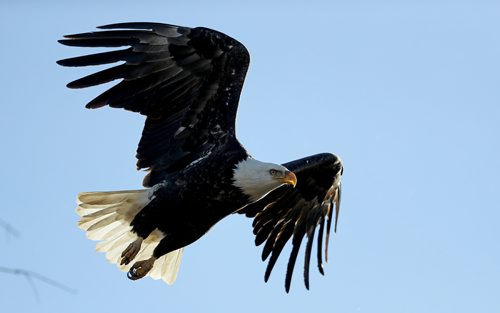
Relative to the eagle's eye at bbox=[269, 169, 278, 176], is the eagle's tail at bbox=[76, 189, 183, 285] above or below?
below

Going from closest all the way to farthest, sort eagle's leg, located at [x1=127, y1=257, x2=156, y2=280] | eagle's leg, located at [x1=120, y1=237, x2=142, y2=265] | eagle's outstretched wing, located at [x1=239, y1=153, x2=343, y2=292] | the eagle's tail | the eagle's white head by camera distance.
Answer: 1. the eagle's white head
2. the eagle's tail
3. eagle's leg, located at [x1=120, y1=237, x2=142, y2=265]
4. eagle's leg, located at [x1=127, y1=257, x2=156, y2=280]
5. eagle's outstretched wing, located at [x1=239, y1=153, x2=343, y2=292]

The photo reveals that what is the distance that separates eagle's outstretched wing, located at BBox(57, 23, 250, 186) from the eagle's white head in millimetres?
297

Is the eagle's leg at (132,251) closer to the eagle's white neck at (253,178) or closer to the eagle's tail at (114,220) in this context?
the eagle's tail at (114,220)

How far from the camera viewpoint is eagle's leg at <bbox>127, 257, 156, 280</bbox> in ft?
20.7

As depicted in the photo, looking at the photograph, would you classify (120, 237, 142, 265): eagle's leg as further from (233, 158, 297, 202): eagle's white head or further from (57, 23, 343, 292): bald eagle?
(233, 158, 297, 202): eagle's white head

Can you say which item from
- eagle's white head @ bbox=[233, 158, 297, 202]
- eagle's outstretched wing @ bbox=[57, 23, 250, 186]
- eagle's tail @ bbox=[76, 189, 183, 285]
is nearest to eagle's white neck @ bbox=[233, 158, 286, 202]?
eagle's white head @ bbox=[233, 158, 297, 202]

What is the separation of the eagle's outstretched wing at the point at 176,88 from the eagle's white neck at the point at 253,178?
0.92 ft

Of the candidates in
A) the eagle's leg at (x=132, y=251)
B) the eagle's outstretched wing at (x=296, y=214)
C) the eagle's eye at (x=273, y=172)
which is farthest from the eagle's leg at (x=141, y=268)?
the eagle's eye at (x=273, y=172)

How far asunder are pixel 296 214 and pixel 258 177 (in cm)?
133

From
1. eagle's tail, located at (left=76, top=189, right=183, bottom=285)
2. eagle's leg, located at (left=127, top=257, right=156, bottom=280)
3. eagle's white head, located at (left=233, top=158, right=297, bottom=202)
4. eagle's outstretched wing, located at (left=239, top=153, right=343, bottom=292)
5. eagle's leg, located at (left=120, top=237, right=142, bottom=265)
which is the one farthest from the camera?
eagle's outstretched wing, located at (left=239, top=153, right=343, bottom=292)

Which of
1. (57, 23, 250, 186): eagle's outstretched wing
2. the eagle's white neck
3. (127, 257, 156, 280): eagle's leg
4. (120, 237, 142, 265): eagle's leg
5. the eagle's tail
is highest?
(57, 23, 250, 186): eagle's outstretched wing

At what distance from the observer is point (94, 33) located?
224 inches

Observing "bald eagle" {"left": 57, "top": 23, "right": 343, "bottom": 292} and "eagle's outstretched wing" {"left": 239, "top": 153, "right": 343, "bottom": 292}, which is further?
"eagle's outstretched wing" {"left": 239, "top": 153, "right": 343, "bottom": 292}

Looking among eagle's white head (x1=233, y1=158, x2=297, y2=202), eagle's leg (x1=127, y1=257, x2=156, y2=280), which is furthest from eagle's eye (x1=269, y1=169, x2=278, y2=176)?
eagle's leg (x1=127, y1=257, x2=156, y2=280)
